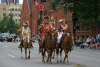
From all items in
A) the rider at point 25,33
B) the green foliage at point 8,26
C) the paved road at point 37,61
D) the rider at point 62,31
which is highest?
the rider at point 62,31

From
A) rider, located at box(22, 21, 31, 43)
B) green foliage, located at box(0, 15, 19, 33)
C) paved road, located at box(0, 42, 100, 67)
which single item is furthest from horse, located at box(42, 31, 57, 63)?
green foliage, located at box(0, 15, 19, 33)

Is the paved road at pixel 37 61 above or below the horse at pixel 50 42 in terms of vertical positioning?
below

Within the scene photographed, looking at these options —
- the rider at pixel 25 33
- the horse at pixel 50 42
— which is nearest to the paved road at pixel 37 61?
the horse at pixel 50 42

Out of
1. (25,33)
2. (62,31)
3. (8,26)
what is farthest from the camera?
(8,26)

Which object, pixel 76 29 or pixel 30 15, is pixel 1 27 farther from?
pixel 76 29

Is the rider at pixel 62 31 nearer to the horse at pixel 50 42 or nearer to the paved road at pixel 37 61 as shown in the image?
the horse at pixel 50 42

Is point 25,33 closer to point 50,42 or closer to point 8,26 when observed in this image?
point 50,42

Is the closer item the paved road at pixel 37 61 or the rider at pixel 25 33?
the paved road at pixel 37 61

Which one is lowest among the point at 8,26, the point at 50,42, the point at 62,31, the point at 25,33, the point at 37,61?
the point at 8,26

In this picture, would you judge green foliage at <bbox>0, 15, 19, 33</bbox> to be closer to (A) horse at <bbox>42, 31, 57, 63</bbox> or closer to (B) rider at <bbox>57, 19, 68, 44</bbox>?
(A) horse at <bbox>42, 31, 57, 63</bbox>

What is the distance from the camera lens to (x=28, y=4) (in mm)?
126500

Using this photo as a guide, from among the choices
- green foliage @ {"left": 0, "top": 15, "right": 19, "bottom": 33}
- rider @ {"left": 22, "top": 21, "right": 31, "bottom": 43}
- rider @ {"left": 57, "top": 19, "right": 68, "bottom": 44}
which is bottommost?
green foliage @ {"left": 0, "top": 15, "right": 19, "bottom": 33}

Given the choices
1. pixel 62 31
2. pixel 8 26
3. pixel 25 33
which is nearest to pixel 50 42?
pixel 62 31

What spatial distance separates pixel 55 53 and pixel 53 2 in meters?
11.9
